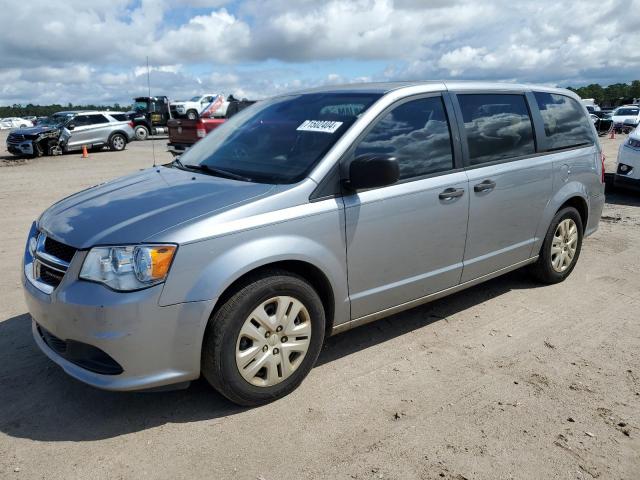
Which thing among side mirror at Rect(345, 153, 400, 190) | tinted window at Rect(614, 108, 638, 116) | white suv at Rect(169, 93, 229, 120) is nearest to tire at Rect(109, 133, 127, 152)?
white suv at Rect(169, 93, 229, 120)

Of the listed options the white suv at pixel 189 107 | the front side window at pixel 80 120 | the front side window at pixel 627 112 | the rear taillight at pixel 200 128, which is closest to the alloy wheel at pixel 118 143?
the front side window at pixel 80 120

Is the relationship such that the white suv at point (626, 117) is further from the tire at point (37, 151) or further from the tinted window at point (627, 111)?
the tire at point (37, 151)

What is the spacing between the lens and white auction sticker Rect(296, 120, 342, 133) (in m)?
3.47

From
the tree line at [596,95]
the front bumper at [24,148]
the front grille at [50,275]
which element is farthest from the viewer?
the tree line at [596,95]

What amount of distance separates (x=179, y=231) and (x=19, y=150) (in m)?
19.2

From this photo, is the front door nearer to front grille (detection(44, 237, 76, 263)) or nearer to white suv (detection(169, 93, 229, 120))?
front grille (detection(44, 237, 76, 263))

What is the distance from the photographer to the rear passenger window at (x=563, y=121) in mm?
4781

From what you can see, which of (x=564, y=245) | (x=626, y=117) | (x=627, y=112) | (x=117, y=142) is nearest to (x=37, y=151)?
(x=117, y=142)

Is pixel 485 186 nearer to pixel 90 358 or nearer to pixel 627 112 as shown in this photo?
pixel 90 358

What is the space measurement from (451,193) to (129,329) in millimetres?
2321

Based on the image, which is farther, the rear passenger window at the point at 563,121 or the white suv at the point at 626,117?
the white suv at the point at 626,117

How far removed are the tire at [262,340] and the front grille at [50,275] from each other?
2.78ft

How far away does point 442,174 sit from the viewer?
3818 millimetres

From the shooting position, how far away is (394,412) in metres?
3.07
